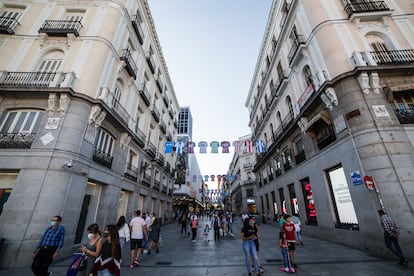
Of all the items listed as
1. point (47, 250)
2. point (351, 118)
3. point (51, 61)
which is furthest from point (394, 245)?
point (51, 61)

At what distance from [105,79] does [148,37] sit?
414 inches

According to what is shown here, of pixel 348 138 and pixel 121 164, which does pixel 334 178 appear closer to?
pixel 348 138

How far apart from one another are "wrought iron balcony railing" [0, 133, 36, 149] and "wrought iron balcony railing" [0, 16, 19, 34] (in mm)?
7437

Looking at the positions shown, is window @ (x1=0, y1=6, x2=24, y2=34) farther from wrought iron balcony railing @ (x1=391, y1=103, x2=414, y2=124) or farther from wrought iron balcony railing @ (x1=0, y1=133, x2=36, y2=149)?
wrought iron balcony railing @ (x1=391, y1=103, x2=414, y2=124)

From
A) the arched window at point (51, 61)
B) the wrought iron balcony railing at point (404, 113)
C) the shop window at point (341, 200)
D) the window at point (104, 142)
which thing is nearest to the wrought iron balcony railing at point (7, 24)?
the arched window at point (51, 61)

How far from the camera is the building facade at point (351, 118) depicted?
25.5 feet

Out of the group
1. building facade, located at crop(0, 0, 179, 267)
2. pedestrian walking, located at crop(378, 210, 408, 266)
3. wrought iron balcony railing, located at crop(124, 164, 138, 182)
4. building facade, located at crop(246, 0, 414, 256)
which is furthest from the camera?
wrought iron balcony railing, located at crop(124, 164, 138, 182)

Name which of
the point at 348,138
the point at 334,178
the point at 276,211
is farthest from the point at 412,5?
the point at 276,211

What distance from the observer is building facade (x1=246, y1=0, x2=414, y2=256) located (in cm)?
777

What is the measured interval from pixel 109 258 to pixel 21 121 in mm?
10571

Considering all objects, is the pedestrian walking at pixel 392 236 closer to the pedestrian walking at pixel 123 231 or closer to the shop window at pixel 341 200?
the shop window at pixel 341 200

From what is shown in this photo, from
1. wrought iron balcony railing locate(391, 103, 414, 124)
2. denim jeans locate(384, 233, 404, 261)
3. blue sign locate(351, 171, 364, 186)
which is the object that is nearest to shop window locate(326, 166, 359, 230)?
blue sign locate(351, 171, 364, 186)

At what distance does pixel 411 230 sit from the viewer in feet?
22.4

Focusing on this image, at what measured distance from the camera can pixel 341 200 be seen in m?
9.95
